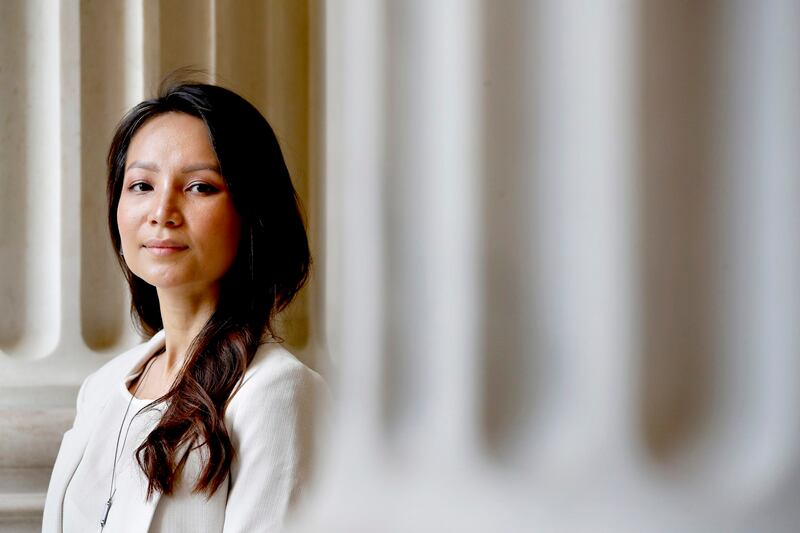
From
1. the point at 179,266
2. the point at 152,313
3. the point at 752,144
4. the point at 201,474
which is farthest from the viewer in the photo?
the point at 152,313

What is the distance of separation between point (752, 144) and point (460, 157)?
56mm

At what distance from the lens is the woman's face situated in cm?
109

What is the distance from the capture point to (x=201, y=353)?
1.11m

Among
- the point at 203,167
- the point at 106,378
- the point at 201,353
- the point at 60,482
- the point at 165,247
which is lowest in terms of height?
the point at 60,482

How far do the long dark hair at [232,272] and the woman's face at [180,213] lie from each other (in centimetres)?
2

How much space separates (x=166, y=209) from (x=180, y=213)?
2cm

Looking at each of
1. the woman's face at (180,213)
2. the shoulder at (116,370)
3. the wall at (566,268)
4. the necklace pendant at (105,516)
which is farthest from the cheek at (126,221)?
the wall at (566,268)

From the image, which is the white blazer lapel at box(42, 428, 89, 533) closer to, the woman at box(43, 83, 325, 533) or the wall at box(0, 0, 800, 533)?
the woman at box(43, 83, 325, 533)

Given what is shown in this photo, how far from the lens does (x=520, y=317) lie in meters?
0.16

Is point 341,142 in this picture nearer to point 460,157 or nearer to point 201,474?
point 460,157

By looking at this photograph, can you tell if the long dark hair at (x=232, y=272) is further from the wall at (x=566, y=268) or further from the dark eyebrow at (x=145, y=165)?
the wall at (x=566, y=268)

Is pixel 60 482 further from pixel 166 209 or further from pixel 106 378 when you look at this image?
pixel 166 209

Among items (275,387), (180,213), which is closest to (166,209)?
(180,213)

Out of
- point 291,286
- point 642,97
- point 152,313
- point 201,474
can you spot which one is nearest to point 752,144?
point 642,97
